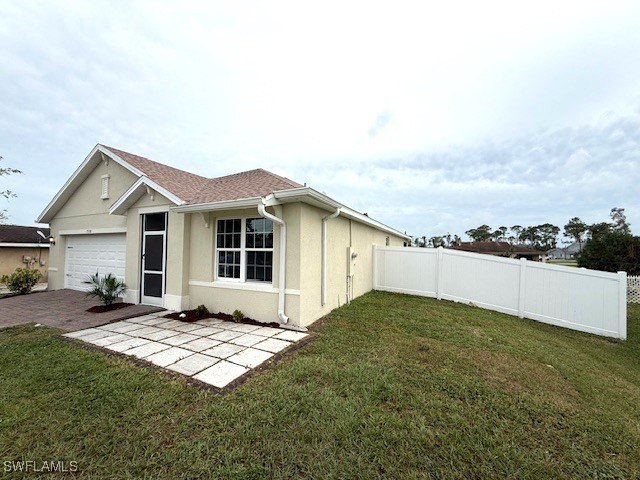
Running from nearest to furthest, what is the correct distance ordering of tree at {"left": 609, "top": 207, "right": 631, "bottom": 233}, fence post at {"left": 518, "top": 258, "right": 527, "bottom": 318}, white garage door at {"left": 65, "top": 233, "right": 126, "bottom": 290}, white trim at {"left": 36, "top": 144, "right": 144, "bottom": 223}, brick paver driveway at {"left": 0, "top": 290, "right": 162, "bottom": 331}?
1. brick paver driveway at {"left": 0, "top": 290, "right": 162, "bottom": 331}
2. fence post at {"left": 518, "top": 258, "right": 527, "bottom": 318}
3. white trim at {"left": 36, "top": 144, "right": 144, "bottom": 223}
4. white garage door at {"left": 65, "top": 233, "right": 126, "bottom": 290}
5. tree at {"left": 609, "top": 207, "right": 631, "bottom": 233}

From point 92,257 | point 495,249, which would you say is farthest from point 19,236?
point 495,249

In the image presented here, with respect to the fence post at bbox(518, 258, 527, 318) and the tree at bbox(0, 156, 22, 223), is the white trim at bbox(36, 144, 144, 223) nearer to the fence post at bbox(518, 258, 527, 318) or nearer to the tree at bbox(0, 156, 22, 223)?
the tree at bbox(0, 156, 22, 223)

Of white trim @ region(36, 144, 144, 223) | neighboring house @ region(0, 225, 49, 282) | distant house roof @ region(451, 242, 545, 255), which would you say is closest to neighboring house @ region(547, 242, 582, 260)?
distant house roof @ region(451, 242, 545, 255)

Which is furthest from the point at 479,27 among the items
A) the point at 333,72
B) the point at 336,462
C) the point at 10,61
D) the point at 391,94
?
the point at 10,61

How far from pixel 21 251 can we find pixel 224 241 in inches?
689

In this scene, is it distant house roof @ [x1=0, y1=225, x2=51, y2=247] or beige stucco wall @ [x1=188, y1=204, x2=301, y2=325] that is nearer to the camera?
beige stucco wall @ [x1=188, y1=204, x2=301, y2=325]

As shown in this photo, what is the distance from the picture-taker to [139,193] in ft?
25.2

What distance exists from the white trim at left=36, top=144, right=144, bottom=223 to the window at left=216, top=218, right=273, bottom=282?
3909 millimetres

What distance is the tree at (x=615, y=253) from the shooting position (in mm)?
13078

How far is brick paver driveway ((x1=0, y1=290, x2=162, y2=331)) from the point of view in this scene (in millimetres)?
6137

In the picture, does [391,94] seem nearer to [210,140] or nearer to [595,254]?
[210,140]

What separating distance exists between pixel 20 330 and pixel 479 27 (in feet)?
41.8

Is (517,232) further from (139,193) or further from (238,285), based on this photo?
(139,193)

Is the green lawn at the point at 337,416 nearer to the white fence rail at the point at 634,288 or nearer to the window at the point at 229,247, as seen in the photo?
the window at the point at 229,247
